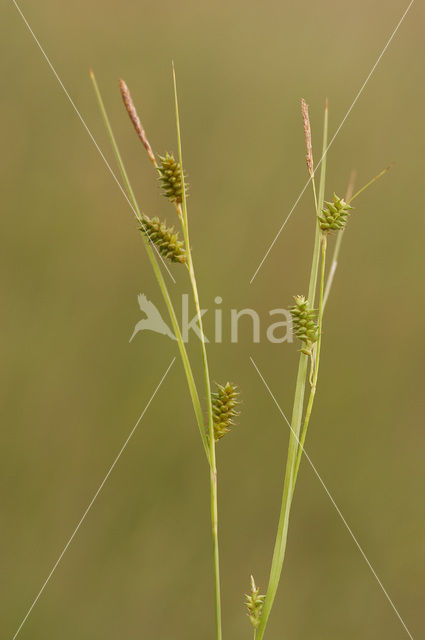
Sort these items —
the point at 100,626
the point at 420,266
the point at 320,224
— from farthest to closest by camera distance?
the point at 420,266 < the point at 100,626 < the point at 320,224

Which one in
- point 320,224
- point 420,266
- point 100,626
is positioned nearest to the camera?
point 320,224

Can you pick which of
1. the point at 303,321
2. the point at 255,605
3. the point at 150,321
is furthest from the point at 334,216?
the point at 150,321

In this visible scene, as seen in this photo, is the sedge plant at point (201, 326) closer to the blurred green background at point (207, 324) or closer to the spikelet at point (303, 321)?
the spikelet at point (303, 321)

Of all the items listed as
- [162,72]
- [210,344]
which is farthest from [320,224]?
[162,72]

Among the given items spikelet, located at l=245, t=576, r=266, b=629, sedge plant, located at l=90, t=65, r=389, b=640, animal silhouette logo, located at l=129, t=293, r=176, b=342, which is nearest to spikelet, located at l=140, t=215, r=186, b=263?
sedge plant, located at l=90, t=65, r=389, b=640

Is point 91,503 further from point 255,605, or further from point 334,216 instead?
point 334,216

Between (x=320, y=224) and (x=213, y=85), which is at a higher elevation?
(x=213, y=85)

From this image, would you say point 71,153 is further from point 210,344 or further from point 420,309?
point 420,309
